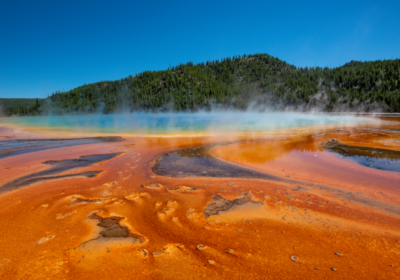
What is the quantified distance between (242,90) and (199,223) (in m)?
102

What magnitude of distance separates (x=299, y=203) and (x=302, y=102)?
8332 centimetres

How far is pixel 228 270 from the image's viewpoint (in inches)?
109

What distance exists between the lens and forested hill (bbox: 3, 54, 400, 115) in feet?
230

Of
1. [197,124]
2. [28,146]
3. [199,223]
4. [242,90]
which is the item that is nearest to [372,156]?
[199,223]

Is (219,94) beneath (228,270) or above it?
above

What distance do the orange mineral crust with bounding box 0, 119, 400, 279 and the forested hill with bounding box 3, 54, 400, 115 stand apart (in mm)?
72637

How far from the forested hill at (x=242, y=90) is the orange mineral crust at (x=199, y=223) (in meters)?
72.6

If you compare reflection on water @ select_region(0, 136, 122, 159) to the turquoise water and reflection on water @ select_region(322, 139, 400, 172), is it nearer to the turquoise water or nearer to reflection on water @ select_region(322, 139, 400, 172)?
the turquoise water

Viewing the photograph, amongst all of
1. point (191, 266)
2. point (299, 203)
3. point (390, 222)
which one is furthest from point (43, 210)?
point (390, 222)

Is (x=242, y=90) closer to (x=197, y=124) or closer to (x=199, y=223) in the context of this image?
(x=197, y=124)

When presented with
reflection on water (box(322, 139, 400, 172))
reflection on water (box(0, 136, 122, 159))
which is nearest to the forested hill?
reflection on water (box(322, 139, 400, 172))

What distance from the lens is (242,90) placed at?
10038 centimetres

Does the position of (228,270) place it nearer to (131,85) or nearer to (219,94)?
(219,94)

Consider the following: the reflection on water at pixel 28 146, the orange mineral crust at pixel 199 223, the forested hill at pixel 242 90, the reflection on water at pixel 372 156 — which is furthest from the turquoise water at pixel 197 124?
the forested hill at pixel 242 90
